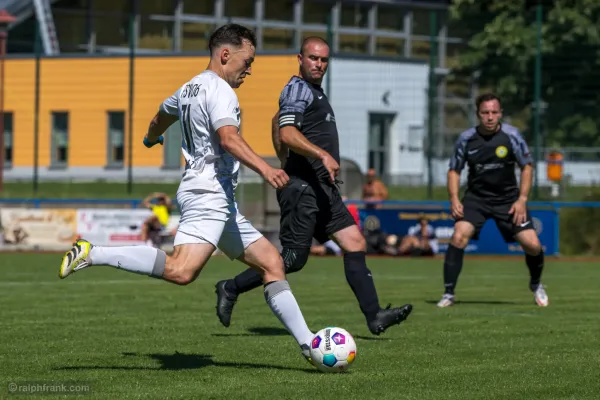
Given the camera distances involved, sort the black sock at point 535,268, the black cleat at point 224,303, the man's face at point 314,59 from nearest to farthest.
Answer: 1. the man's face at point 314,59
2. the black cleat at point 224,303
3. the black sock at point 535,268

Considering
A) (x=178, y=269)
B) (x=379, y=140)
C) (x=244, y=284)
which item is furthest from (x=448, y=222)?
(x=178, y=269)

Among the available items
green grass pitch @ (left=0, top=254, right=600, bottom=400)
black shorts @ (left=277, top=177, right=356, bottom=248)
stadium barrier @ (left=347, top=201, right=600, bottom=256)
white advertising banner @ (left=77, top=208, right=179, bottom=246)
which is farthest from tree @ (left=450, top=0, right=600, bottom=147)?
black shorts @ (left=277, top=177, right=356, bottom=248)

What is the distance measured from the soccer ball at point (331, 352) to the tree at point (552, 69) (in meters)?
18.5

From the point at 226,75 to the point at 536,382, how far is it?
2.56 m

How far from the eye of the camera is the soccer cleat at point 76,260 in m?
7.11

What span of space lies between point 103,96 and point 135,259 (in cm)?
2610

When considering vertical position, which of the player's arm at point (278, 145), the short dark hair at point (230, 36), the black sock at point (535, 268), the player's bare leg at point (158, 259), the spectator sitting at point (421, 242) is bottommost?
the spectator sitting at point (421, 242)

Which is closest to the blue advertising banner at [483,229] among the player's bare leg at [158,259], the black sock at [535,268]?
the black sock at [535,268]

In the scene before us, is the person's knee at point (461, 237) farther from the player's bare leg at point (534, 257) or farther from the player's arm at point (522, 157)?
the player's arm at point (522, 157)

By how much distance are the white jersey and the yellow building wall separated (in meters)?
18.0

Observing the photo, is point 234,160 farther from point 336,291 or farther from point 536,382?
point 336,291

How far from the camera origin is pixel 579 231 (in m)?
25.1

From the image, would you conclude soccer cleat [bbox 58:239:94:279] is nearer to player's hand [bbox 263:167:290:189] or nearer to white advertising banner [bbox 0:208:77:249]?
player's hand [bbox 263:167:290:189]

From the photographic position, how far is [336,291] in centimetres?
1487
